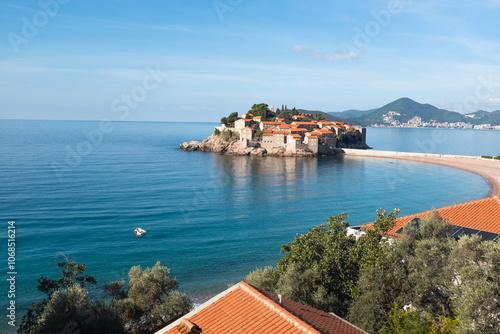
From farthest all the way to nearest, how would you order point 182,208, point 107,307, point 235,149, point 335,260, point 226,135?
point 226,135
point 235,149
point 182,208
point 335,260
point 107,307

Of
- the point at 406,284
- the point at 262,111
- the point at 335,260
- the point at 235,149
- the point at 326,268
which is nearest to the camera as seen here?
the point at 406,284

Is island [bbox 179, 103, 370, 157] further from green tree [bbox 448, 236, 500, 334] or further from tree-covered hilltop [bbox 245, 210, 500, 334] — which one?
green tree [bbox 448, 236, 500, 334]

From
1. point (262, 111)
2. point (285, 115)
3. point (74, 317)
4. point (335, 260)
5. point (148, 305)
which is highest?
point (262, 111)

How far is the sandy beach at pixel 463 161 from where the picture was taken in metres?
74.5

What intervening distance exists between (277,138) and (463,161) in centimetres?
5217

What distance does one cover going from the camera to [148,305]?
663 inches

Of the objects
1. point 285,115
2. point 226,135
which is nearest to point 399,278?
point 226,135

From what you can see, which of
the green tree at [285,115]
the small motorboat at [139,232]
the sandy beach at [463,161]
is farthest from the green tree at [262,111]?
the small motorboat at [139,232]

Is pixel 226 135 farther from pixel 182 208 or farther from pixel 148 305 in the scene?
pixel 148 305

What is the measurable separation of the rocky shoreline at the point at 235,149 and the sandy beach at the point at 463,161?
10.8m

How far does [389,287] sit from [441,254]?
7.92 ft

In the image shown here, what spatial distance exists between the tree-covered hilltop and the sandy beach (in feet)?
178

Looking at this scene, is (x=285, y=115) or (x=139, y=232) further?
(x=285, y=115)

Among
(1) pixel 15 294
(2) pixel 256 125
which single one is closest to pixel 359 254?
(1) pixel 15 294
